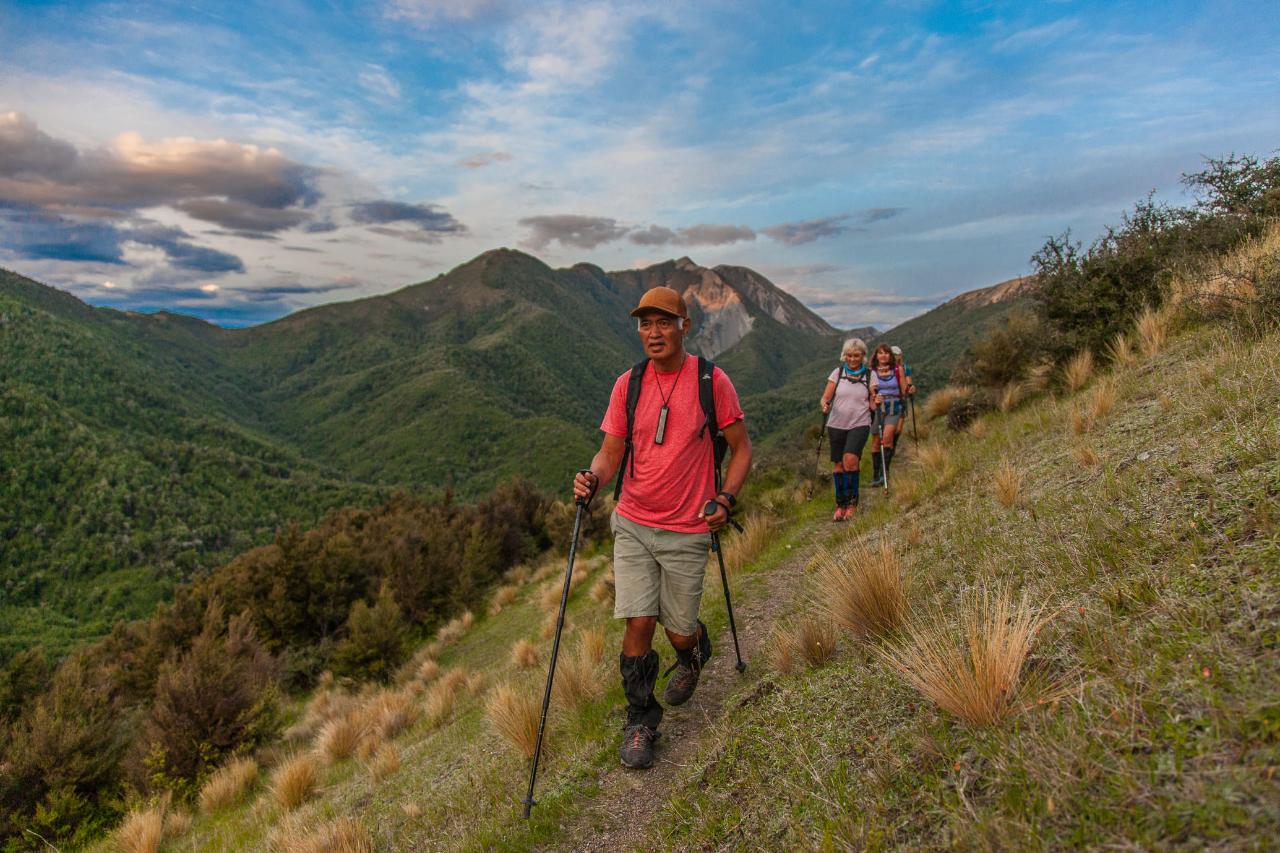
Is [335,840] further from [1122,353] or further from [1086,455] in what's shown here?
[1122,353]

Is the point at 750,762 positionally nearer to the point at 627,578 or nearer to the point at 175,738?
the point at 627,578

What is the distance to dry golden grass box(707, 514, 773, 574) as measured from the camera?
7812 millimetres

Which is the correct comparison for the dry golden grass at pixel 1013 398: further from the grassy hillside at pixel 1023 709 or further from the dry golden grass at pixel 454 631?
the dry golden grass at pixel 454 631

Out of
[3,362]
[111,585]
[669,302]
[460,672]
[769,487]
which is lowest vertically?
[111,585]

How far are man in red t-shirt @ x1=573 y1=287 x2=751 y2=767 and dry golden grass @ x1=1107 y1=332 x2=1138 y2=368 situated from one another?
Answer: 20.3 ft

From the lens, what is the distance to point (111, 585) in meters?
73.5

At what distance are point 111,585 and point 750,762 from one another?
101758 millimetres

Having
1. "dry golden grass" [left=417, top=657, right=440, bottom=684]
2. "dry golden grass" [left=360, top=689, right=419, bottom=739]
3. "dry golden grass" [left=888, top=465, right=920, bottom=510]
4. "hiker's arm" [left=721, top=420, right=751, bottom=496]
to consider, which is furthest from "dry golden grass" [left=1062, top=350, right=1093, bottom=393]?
"dry golden grass" [left=417, top=657, right=440, bottom=684]

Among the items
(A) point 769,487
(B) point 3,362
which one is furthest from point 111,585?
(B) point 3,362

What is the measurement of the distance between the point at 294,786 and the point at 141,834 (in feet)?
6.62

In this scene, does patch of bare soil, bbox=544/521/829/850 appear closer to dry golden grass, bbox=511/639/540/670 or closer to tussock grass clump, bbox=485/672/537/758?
tussock grass clump, bbox=485/672/537/758

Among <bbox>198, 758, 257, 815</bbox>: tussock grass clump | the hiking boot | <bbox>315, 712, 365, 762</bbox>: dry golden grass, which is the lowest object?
<bbox>198, 758, 257, 815</bbox>: tussock grass clump

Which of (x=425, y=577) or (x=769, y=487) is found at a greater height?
(x=769, y=487)

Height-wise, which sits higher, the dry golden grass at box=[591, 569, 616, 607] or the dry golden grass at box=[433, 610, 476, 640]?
the dry golden grass at box=[591, 569, 616, 607]
